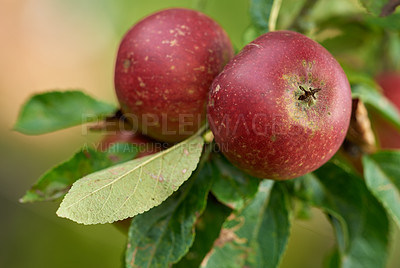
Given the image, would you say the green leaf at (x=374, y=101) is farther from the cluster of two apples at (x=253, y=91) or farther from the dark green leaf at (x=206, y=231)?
the dark green leaf at (x=206, y=231)

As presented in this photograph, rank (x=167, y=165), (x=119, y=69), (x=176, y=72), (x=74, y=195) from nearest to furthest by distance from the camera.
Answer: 1. (x=74, y=195)
2. (x=167, y=165)
3. (x=176, y=72)
4. (x=119, y=69)

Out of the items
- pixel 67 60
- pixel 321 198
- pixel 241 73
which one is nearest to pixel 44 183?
pixel 241 73

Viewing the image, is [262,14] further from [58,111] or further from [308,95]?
[58,111]

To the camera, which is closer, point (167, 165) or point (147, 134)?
point (167, 165)

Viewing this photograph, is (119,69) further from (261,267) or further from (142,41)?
(261,267)

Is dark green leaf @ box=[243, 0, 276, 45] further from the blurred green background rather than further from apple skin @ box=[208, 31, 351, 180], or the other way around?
the blurred green background

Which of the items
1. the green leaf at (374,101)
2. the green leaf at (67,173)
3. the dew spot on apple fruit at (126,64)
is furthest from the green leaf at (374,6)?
the green leaf at (67,173)
